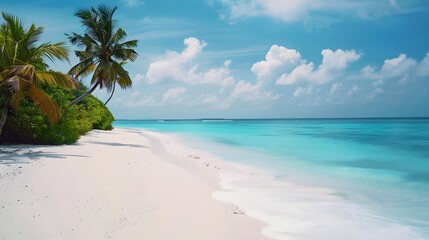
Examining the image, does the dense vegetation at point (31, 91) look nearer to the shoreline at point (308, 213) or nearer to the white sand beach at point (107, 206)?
the white sand beach at point (107, 206)

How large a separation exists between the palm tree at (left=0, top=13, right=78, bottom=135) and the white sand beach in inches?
92.2

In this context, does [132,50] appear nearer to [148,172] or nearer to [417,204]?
[148,172]

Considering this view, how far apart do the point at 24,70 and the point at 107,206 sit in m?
6.06

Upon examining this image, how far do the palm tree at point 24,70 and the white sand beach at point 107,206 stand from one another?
2.34 metres

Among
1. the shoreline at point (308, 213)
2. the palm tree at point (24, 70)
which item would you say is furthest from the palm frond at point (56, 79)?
the shoreline at point (308, 213)

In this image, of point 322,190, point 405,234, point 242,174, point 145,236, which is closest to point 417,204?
point 322,190

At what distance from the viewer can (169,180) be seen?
7316mm

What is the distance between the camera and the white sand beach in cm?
392

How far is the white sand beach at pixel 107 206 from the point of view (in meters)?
3.92

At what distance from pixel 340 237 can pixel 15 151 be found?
8.99m

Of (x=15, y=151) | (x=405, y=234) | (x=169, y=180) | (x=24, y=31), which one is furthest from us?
(x=24, y=31)

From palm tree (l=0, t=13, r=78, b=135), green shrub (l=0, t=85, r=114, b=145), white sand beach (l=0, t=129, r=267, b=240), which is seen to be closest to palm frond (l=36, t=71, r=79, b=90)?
palm tree (l=0, t=13, r=78, b=135)

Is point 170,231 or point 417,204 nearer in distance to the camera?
point 170,231

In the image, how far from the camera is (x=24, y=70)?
8906 millimetres
